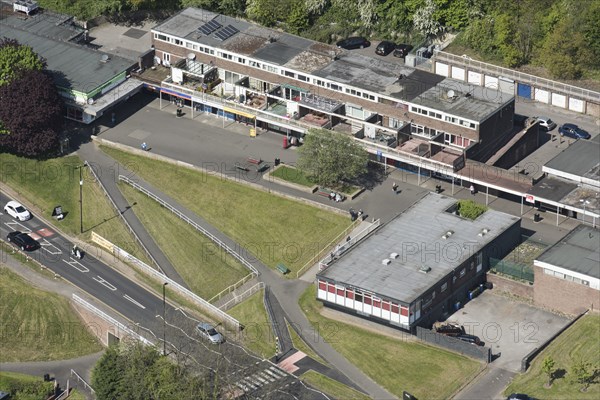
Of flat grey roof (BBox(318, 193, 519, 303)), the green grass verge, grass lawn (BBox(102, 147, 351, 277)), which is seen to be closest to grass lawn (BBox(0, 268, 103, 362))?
grass lawn (BBox(102, 147, 351, 277))

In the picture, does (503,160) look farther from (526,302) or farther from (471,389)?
(471,389)

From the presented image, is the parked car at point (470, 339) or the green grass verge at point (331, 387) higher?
the parked car at point (470, 339)

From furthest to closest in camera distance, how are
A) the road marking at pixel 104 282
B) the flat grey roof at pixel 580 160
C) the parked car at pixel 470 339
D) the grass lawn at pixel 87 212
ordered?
1. the grass lawn at pixel 87 212
2. the flat grey roof at pixel 580 160
3. the road marking at pixel 104 282
4. the parked car at pixel 470 339

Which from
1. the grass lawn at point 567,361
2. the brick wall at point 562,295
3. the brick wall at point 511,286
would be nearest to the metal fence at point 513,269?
the brick wall at point 511,286

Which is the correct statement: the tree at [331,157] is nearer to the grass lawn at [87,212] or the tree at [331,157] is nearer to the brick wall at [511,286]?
the grass lawn at [87,212]

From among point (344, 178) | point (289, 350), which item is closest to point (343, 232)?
point (344, 178)

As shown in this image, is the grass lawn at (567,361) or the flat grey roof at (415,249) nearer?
the grass lawn at (567,361)

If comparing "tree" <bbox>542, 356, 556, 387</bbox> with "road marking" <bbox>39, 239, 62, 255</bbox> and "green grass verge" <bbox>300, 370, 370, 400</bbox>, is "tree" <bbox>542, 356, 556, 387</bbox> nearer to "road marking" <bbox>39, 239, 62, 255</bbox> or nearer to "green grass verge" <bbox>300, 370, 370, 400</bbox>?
"green grass verge" <bbox>300, 370, 370, 400</bbox>
